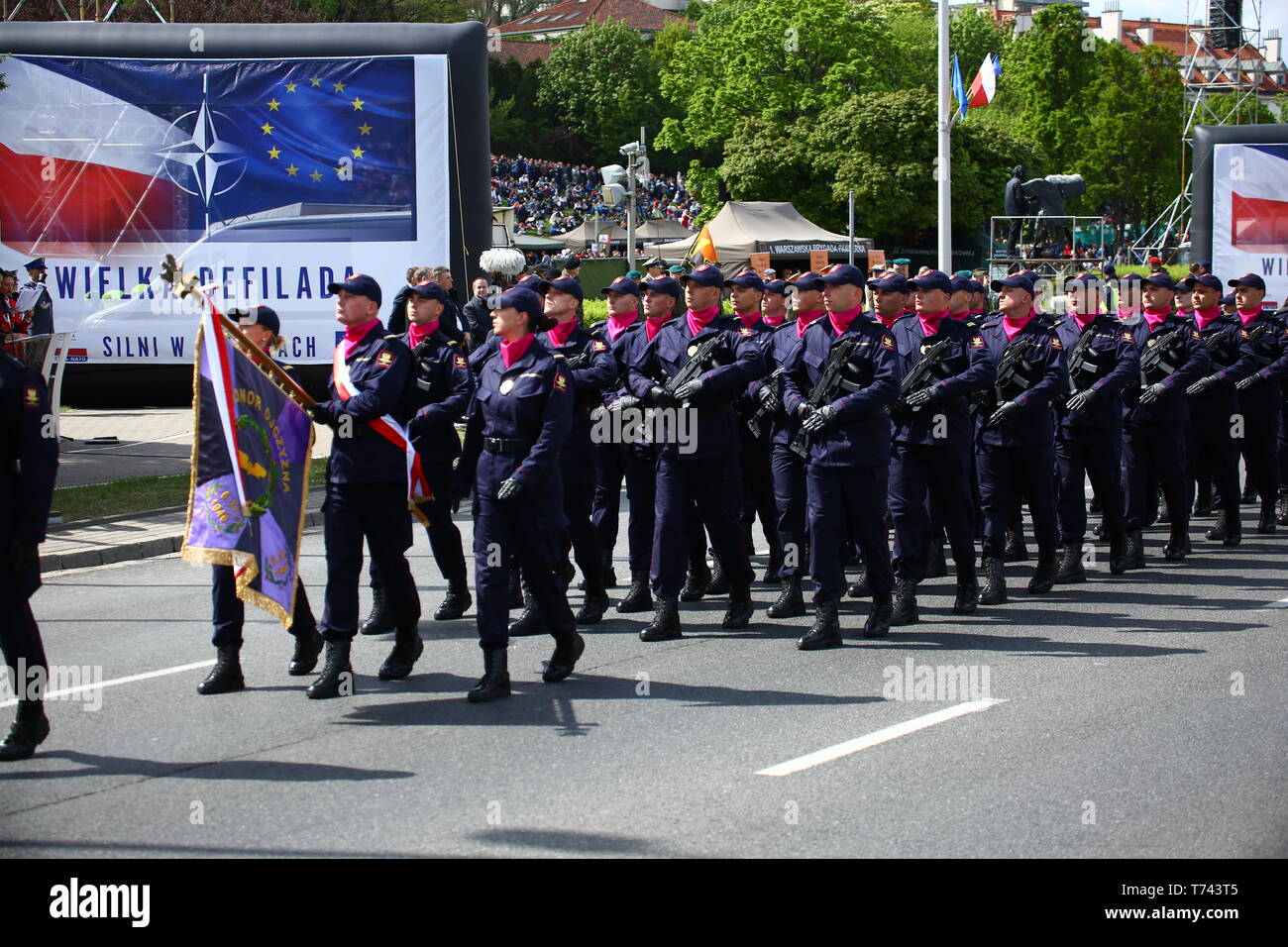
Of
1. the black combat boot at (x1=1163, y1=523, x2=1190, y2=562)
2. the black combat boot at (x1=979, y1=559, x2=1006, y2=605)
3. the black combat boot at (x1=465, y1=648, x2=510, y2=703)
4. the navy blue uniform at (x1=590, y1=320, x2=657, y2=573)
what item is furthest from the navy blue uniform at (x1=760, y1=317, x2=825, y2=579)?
the black combat boot at (x1=1163, y1=523, x2=1190, y2=562)

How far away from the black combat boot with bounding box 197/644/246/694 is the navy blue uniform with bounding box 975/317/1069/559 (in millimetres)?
4990

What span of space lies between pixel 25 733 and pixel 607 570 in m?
4.46

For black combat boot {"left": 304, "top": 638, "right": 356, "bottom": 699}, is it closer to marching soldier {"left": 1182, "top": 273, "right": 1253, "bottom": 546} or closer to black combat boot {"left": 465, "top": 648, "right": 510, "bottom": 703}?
black combat boot {"left": 465, "top": 648, "right": 510, "bottom": 703}

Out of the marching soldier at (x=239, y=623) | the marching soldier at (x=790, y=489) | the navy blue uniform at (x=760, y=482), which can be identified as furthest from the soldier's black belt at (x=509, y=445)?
the navy blue uniform at (x=760, y=482)

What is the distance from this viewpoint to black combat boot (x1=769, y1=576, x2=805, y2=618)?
942 centimetres

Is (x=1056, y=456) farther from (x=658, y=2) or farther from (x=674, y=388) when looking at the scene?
(x=658, y=2)

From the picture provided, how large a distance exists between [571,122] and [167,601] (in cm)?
8131

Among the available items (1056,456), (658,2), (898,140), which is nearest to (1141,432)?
(1056,456)

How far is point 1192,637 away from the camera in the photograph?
8633mm

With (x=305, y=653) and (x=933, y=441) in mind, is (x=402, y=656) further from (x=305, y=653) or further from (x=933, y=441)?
(x=933, y=441)

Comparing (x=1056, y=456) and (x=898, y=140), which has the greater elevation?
(x=898, y=140)

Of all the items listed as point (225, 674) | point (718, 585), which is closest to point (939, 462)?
point (718, 585)

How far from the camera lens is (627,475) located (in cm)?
955

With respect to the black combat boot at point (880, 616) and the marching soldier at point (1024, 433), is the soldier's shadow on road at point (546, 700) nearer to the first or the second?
the black combat boot at point (880, 616)
